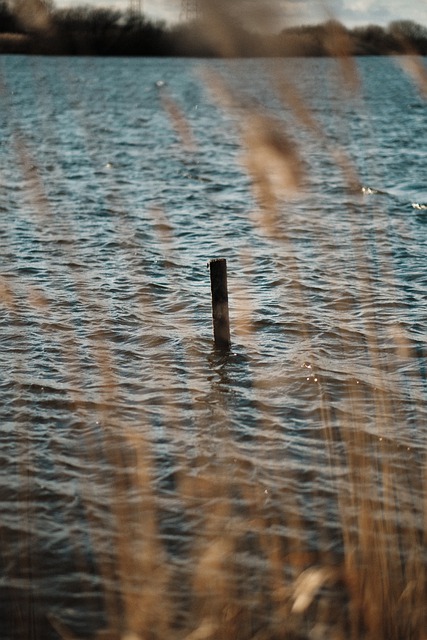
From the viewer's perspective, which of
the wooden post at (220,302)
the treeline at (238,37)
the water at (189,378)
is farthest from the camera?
the wooden post at (220,302)

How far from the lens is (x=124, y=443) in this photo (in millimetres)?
7867

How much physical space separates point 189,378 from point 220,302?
1013 mm

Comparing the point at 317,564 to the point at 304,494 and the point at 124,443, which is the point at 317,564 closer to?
the point at 304,494

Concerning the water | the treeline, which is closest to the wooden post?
the water

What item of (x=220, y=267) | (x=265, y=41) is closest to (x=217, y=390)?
(x=220, y=267)

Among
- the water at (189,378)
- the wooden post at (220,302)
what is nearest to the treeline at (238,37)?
the water at (189,378)

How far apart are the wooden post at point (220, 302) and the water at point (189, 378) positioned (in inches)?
8.7

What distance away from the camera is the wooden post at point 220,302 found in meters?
9.46

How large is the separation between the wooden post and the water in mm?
220

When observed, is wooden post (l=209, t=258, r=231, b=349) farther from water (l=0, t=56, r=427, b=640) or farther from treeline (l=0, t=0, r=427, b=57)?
treeline (l=0, t=0, r=427, b=57)

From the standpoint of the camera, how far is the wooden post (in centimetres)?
946

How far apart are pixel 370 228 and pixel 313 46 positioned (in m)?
15.8

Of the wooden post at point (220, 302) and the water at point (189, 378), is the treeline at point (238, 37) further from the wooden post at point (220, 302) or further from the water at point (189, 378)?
the wooden post at point (220, 302)

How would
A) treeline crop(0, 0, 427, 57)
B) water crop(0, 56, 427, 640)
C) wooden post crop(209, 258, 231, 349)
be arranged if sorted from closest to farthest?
1. treeline crop(0, 0, 427, 57)
2. water crop(0, 56, 427, 640)
3. wooden post crop(209, 258, 231, 349)
